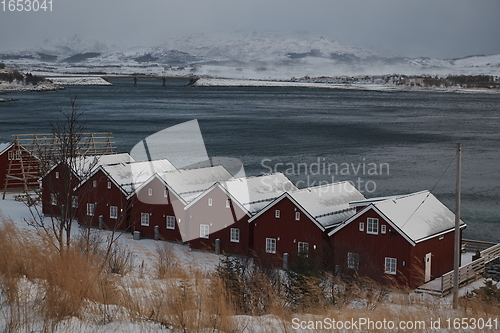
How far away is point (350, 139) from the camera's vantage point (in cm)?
6506

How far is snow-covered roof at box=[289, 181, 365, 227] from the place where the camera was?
19.0 meters

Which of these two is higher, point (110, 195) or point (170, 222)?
point (110, 195)

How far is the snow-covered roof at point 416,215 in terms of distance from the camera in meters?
17.1

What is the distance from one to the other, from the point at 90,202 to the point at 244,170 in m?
20.3

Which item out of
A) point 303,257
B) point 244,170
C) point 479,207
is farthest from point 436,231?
point 244,170

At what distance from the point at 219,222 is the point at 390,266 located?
6.20 metres

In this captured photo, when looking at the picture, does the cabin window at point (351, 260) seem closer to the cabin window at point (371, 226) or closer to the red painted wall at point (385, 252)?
the red painted wall at point (385, 252)

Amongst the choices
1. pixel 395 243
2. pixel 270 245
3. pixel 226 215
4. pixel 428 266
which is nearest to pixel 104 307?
pixel 395 243

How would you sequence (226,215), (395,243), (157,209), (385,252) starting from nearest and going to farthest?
(395,243), (385,252), (226,215), (157,209)

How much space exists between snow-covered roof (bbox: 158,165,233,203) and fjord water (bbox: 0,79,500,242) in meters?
10.7

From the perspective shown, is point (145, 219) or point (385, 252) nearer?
point (385, 252)

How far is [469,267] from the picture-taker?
17.6m

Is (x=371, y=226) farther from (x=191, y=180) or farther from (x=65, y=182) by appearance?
(x=65, y=182)

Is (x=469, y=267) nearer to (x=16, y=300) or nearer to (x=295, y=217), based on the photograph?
(x=295, y=217)
